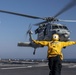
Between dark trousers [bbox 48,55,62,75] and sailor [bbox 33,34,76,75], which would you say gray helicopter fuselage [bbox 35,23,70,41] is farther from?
dark trousers [bbox 48,55,62,75]

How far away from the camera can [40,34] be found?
41000mm

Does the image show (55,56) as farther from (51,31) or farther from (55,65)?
(51,31)

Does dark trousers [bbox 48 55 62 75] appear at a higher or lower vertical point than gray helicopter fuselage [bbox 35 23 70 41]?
lower

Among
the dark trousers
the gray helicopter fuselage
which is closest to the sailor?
the dark trousers

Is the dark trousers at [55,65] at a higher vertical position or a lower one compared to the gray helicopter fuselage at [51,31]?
lower

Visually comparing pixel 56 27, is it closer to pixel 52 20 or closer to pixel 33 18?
pixel 52 20

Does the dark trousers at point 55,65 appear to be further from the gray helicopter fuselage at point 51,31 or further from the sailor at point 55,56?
the gray helicopter fuselage at point 51,31

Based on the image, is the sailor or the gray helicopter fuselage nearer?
the sailor

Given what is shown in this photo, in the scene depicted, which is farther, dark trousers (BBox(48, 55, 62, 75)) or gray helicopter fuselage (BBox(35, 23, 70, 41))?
gray helicopter fuselage (BBox(35, 23, 70, 41))

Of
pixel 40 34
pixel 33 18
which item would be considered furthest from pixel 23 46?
pixel 33 18

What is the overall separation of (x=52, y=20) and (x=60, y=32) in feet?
8.26

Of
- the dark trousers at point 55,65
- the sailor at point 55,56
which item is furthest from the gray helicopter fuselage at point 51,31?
the dark trousers at point 55,65


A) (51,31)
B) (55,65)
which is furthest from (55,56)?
(51,31)

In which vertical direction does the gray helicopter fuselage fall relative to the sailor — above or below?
above
